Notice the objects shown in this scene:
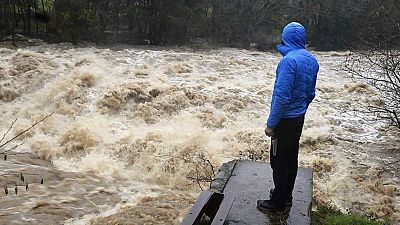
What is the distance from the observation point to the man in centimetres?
362

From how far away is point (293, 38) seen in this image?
3752 millimetres

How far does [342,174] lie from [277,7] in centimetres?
1370

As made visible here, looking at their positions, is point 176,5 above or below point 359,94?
above

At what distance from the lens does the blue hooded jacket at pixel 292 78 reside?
3.61 meters

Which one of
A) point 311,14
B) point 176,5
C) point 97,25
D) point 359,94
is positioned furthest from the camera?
point 311,14

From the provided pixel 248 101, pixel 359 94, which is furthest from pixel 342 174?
pixel 359 94

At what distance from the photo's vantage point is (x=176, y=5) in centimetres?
1769

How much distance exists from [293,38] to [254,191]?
6.30 feet

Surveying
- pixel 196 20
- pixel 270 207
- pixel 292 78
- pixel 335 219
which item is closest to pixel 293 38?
pixel 292 78

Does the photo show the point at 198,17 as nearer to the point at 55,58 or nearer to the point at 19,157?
the point at 55,58

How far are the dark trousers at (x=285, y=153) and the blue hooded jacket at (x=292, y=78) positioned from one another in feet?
0.33

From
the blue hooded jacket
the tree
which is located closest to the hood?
the blue hooded jacket

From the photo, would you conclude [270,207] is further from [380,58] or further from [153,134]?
[380,58]

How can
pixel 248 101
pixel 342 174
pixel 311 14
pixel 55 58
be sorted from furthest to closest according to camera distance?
pixel 311 14 < pixel 55 58 < pixel 248 101 < pixel 342 174
